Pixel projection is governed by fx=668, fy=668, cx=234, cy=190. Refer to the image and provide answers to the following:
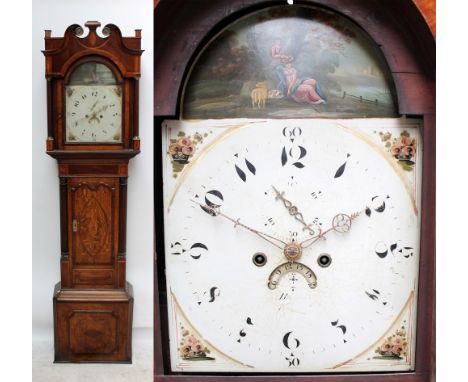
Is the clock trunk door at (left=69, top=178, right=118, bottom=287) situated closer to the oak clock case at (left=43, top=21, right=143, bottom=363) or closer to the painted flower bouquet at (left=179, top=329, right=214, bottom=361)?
the oak clock case at (left=43, top=21, right=143, bottom=363)

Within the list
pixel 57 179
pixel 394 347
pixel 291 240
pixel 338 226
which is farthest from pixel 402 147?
pixel 57 179

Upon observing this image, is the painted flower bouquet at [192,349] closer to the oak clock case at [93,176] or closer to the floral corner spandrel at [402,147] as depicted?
the oak clock case at [93,176]

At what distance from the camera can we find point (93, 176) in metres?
1.99

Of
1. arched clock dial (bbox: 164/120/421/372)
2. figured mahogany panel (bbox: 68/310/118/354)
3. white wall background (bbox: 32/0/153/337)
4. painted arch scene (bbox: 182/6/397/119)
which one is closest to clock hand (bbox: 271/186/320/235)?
arched clock dial (bbox: 164/120/421/372)

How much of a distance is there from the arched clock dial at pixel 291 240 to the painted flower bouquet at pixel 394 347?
0.08 ft

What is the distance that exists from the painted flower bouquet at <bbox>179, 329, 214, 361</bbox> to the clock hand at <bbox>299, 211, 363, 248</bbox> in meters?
0.46

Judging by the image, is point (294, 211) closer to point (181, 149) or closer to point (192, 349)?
point (181, 149)

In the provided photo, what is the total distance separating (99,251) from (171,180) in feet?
1.04

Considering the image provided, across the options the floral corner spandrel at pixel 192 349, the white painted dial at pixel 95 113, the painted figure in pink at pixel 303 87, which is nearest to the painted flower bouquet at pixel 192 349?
the floral corner spandrel at pixel 192 349

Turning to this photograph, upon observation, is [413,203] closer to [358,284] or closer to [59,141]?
[358,284]

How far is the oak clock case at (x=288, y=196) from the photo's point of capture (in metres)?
2.11

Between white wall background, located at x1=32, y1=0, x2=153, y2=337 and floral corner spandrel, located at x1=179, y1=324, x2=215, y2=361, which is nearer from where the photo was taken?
white wall background, located at x1=32, y1=0, x2=153, y2=337

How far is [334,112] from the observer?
211 cm

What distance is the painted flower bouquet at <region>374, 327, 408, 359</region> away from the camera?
215 centimetres
